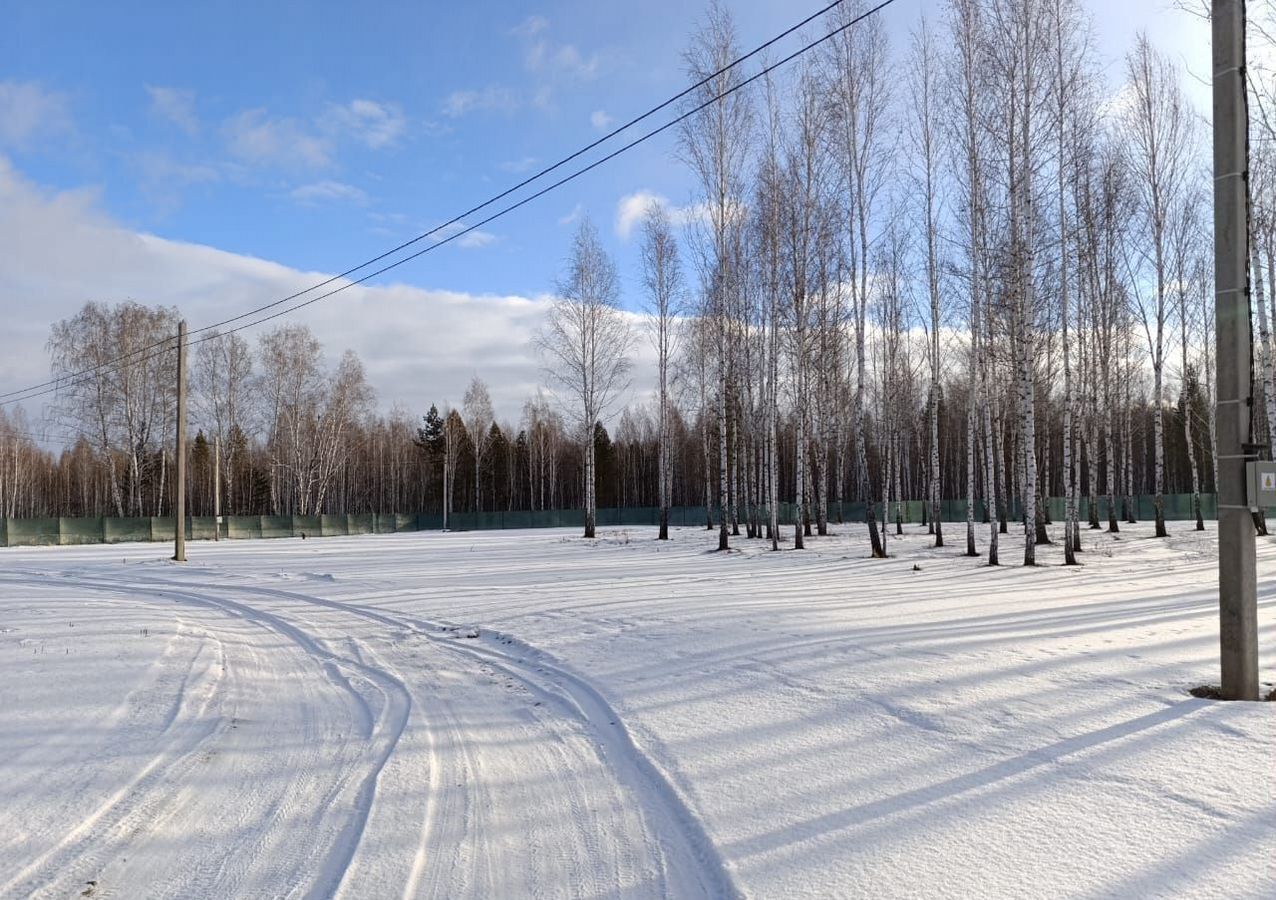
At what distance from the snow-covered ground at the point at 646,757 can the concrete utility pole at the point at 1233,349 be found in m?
0.47

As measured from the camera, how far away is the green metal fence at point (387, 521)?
3803 centimetres

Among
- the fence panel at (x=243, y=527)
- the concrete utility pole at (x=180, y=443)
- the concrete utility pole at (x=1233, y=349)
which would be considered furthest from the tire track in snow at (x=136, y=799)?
the fence panel at (x=243, y=527)

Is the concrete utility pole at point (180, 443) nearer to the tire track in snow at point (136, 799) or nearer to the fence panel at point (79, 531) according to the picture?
the tire track in snow at point (136, 799)

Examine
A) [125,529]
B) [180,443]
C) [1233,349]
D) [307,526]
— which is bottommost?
[307,526]

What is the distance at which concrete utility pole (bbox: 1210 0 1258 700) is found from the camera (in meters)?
5.01

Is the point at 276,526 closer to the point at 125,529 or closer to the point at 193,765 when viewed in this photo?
the point at 125,529

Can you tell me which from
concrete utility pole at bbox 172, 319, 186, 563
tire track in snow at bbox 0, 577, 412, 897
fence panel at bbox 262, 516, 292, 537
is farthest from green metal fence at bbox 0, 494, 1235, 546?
tire track in snow at bbox 0, 577, 412, 897

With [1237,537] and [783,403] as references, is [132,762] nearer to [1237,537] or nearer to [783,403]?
[1237,537]

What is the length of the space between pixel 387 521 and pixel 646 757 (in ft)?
170

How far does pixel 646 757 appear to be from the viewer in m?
4.29

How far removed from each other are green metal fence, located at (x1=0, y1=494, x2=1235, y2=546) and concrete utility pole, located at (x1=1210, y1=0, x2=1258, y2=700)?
85.9 ft

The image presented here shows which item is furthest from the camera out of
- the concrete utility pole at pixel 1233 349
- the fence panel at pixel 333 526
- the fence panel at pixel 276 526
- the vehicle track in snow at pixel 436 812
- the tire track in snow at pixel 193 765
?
the fence panel at pixel 333 526

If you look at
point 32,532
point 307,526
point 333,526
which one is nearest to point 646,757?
point 32,532

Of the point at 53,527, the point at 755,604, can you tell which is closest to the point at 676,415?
the point at 53,527
